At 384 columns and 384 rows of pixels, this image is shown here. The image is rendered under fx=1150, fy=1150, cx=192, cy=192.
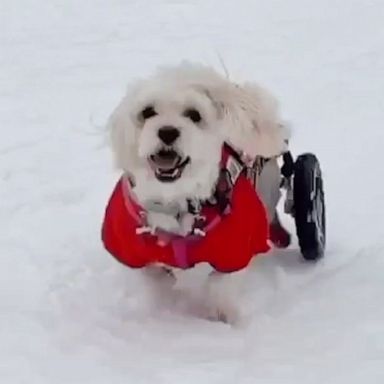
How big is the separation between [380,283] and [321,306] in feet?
1.07

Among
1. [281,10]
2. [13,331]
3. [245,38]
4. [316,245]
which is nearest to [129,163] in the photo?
[13,331]

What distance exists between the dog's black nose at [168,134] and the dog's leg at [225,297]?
637 millimetres

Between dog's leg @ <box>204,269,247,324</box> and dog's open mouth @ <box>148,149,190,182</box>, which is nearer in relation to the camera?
dog's open mouth @ <box>148,149,190,182</box>

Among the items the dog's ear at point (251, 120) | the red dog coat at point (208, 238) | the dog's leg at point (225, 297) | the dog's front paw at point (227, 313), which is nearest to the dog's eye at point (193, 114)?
Result: the dog's ear at point (251, 120)

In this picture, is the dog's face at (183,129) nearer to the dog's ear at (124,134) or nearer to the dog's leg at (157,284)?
the dog's ear at (124,134)

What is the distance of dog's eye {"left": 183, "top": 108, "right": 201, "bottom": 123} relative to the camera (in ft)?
12.7

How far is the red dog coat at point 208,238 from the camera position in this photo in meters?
3.99

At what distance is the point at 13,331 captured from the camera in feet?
13.2

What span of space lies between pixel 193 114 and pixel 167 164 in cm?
20

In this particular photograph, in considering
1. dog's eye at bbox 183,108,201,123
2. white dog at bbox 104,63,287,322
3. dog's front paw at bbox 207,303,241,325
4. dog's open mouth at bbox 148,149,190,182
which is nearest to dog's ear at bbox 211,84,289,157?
white dog at bbox 104,63,287,322

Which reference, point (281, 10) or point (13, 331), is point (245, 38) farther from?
point (13, 331)

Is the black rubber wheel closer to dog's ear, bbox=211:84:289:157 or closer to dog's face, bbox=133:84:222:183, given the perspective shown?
dog's ear, bbox=211:84:289:157

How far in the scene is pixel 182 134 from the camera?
3760mm

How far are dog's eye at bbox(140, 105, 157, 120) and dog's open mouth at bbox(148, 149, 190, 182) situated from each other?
146 mm
